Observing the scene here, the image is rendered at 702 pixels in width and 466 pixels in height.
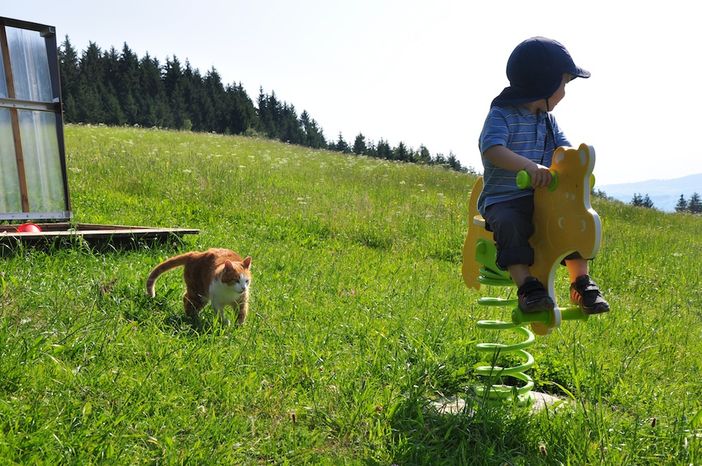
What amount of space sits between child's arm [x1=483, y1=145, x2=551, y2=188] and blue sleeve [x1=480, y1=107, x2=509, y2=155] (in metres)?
0.04

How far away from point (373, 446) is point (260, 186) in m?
9.54

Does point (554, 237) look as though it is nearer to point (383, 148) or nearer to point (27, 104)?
point (27, 104)

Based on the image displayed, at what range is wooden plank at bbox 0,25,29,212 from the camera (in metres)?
6.38

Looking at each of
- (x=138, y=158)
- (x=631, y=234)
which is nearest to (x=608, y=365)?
(x=631, y=234)

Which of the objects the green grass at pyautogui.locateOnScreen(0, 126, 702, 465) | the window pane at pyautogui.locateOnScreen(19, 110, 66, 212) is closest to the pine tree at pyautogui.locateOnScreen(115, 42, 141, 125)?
the window pane at pyautogui.locateOnScreen(19, 110, 66, 212)

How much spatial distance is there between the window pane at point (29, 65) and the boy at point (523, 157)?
6158 mm

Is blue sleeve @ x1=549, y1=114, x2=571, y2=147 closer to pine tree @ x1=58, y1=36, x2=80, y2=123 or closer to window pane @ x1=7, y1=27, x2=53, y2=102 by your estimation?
window pane @ x1=7, y1=27, x2=53, y2=102

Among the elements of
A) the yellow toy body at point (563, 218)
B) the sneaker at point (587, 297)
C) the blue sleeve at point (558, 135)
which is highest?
the blue sleeve at point (558, 135)

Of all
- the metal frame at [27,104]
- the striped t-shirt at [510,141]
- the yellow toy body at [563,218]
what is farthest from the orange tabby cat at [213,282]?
the metal frame at [27,104]

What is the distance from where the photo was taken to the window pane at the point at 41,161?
674 cm

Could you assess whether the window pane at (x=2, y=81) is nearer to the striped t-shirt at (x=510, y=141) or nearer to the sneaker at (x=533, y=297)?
the striped t-shirt at (x=510, y=141)

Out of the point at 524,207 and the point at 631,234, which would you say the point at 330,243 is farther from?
the point at 631,234

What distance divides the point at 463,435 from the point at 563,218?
4.43 feet

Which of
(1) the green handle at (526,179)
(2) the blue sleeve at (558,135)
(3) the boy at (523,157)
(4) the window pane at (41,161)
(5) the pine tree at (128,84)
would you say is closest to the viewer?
(1) the green handle at (526,179)
